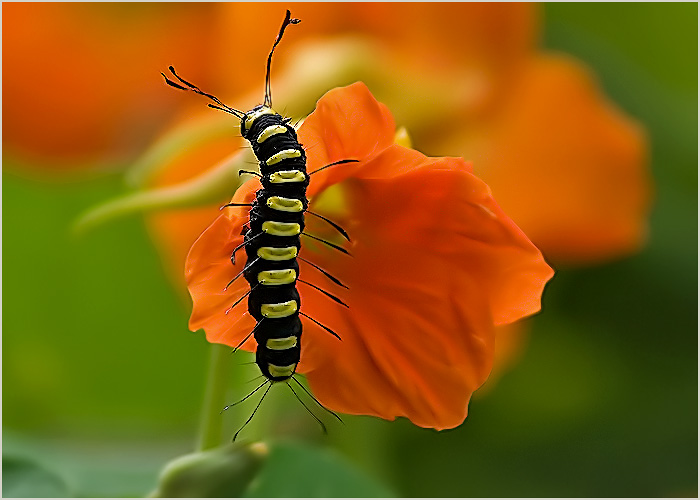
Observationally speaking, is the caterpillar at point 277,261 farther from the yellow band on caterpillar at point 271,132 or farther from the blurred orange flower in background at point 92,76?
the blurred orange flower in background at point 92,76

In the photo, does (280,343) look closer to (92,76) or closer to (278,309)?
(278,309)

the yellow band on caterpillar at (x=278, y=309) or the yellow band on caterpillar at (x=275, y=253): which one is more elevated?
the yellow band on caterpillar at (x=275, y=253)

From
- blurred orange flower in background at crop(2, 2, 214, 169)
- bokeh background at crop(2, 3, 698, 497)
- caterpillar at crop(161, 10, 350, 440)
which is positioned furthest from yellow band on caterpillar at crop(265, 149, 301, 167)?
blurred orange flower in background at crop(2, 2, 214, 169)

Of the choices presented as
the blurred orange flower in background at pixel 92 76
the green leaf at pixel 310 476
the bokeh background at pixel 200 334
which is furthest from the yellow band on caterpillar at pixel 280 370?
the blurred orange flower in background at pixel 92 76

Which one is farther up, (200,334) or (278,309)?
(278,309)

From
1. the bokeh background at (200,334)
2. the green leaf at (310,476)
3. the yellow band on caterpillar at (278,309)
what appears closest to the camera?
the yellow band on caterpillar at (278,309)

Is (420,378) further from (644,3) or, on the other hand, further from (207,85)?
(644,3)

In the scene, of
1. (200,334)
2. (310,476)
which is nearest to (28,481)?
(310,476)
